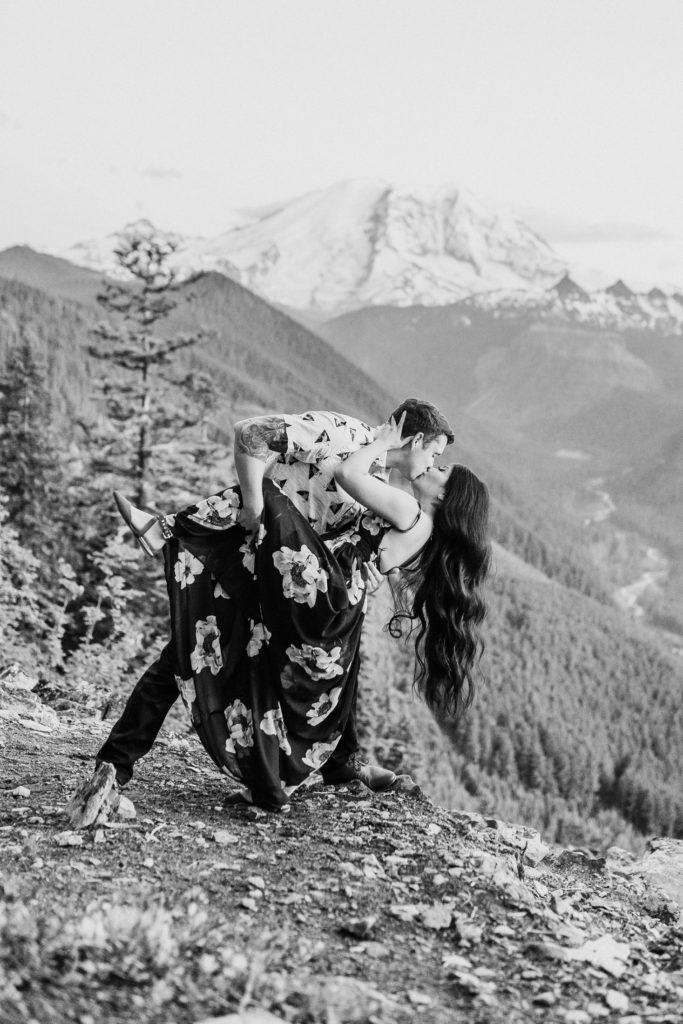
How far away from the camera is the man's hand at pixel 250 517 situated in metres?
5.73

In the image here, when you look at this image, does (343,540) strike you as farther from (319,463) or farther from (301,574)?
(319,463)

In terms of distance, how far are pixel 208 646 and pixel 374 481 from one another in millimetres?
1541

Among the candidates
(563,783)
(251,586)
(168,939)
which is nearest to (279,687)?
(251,586)

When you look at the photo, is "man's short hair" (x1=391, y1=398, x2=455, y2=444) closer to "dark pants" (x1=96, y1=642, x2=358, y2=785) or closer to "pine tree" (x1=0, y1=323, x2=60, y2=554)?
"dark pants" (x1=96, y1=642, x2=358, y2=785)

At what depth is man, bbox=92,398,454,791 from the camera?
5.54 meters

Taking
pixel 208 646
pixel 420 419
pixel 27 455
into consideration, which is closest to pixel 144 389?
pixel 27 455

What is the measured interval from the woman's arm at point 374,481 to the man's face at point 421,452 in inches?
4.3

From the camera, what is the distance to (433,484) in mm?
5953

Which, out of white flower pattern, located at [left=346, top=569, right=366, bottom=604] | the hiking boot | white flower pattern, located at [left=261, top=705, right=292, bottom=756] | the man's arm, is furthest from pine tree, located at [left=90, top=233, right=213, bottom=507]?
the man's arm

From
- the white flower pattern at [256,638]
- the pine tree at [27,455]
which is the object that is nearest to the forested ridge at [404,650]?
the pine tree at [27,455]

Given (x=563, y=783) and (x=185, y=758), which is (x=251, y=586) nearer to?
(x=185, y=758)

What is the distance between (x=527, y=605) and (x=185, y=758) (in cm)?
13068

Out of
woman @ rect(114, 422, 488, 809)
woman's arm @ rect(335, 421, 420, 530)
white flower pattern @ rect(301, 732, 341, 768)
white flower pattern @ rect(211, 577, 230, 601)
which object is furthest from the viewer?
white flower pattern @ rect(301, 732, 341, 768)

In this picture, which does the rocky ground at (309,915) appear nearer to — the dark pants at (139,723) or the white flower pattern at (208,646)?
the dark pants at (139,723)
